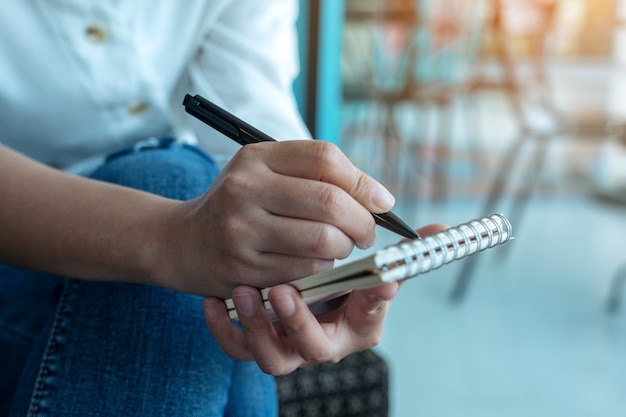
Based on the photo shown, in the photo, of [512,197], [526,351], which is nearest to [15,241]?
[526,351]

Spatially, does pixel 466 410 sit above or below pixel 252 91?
below

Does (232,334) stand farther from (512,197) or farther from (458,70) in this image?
(458,70)

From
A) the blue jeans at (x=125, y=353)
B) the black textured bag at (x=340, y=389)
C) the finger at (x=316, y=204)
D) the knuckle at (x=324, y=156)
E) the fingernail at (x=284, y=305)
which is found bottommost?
the black textured bag at (x=340, y=389)

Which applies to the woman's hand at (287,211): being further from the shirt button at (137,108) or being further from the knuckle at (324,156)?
the shirt button at (137,108)

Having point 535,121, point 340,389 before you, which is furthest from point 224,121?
point 535,121

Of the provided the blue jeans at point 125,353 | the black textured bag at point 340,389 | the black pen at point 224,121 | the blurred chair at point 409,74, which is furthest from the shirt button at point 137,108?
the blurred chair at point 409,74

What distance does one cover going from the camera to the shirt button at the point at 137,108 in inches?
22.8

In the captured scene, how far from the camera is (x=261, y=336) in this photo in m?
0.36

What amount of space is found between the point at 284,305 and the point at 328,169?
0.07m

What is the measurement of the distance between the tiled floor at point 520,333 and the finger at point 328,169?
56 cm

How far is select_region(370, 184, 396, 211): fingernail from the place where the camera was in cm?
32

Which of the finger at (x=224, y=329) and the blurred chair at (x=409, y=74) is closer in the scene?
the finger at (x=224, y=329)

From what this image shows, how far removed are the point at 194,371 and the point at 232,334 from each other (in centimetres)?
5

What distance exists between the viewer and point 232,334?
1.25 ft
